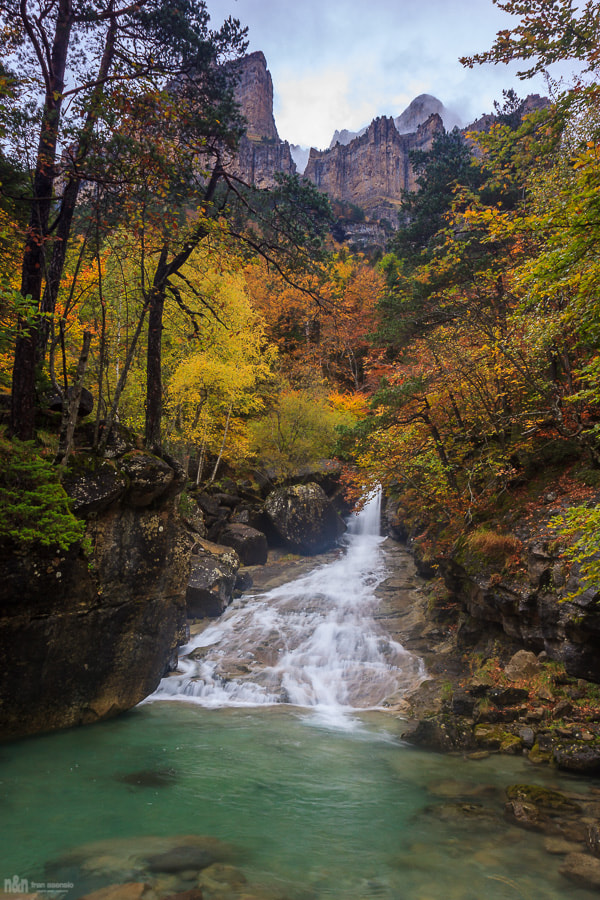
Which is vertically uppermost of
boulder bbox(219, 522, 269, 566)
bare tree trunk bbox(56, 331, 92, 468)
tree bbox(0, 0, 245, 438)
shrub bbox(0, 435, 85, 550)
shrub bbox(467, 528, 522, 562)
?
tree bbox(0, 0, 245, 438)

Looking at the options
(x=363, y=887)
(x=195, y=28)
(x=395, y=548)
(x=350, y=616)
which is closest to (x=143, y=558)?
(x=363, y=887)

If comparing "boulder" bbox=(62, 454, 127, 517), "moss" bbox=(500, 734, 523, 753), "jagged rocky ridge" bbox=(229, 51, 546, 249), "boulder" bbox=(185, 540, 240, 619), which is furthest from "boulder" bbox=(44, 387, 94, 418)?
"jagged rocky ridge" bbox=(229, 51, 546, 249)

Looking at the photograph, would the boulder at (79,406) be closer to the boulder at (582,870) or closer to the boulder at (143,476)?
the boulder at (143,476)

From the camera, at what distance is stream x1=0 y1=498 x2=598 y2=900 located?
3928 mm

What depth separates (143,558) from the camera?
796 cm

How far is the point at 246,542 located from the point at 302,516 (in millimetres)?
3067

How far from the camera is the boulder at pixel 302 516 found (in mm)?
19656

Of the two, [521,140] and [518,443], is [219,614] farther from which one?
[521,140]

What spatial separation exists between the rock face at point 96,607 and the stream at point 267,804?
1.80 ft

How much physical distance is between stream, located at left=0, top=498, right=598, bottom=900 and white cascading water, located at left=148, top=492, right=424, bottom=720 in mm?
79

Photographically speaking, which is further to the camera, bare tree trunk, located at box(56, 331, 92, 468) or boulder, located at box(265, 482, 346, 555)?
boulder, located at box(265, 482, 346, 555)

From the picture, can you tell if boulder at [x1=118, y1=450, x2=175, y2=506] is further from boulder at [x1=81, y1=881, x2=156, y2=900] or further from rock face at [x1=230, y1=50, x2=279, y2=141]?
rock face at [x1=230, y1=50, x2=279, y2=141]

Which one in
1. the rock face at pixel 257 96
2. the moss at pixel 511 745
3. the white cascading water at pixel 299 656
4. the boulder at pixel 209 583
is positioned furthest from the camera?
the rock face at pixel 257 96

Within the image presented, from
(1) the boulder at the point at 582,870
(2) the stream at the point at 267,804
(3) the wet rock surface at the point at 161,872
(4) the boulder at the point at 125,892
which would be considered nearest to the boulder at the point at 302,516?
(2) the stream at the point at 267,804
